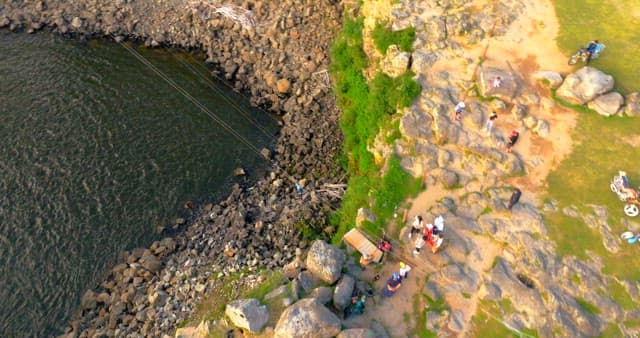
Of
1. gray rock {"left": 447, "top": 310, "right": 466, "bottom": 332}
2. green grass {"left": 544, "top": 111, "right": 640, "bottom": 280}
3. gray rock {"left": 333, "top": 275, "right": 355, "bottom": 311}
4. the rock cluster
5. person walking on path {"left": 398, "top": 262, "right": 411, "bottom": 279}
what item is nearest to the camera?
the rock cluster

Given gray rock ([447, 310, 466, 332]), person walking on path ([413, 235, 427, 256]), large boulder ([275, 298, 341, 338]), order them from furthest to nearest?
1. person walking on path ([413, 235, 427, 256])
2. gray rock ([447, 310, 466, 332])
3. large boulder ([275, 298, 341, 338])

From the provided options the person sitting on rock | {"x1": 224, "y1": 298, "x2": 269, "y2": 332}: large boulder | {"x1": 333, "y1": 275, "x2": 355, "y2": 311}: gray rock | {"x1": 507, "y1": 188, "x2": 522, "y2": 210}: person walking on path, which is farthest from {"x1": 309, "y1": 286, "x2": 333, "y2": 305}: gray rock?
{"x1": 507, "y1": 188, "x2": 522, "y2": 210}: person walking on path

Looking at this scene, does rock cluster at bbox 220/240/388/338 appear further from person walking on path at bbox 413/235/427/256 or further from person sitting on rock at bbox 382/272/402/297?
person walking on path at bbox 413/235/427/256

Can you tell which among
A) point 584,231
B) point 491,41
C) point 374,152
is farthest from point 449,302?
point 491,41

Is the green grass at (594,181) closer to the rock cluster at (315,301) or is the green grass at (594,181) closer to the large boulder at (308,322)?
the rock cluster at (315,301)

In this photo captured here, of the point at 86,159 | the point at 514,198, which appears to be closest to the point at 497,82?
the point at 514,198

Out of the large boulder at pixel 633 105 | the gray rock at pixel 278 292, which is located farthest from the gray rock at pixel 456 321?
the large boulder at pixel 633 105

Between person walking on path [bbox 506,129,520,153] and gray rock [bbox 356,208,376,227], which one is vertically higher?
person walking on path [bbox 506,129,520,153]

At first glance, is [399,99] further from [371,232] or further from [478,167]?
[371,232]
